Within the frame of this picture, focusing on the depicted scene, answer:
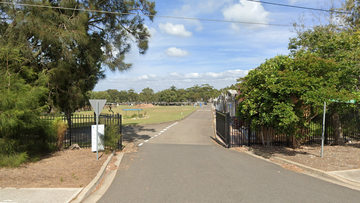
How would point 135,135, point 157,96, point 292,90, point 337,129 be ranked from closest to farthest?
1. point 292,90
2. point 337,129
3. point 135,135
4. point 157,96

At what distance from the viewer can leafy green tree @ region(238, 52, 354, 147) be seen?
317 inches

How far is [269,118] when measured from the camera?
29.1ft

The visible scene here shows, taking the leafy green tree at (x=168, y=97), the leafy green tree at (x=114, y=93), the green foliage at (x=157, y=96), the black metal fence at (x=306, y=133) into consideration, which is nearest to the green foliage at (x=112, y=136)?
the black metal fence at (x=306, y=133)

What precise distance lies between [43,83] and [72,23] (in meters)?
3.06

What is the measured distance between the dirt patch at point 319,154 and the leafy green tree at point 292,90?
104cm

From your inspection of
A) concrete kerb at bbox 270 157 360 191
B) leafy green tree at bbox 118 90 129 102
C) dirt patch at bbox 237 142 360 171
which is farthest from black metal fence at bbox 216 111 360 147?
leafy green tree at bbox 118 90 129 102

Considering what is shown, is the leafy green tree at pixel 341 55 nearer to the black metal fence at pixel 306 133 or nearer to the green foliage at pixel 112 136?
the black metal fence at pixel 306 133

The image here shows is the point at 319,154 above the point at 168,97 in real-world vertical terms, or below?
below

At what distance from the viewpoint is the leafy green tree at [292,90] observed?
8.06 metres

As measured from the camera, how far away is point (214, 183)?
5.94 metres

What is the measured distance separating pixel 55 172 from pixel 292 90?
27.1 ft

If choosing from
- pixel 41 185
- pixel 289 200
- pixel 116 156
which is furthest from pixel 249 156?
pixel 41 185

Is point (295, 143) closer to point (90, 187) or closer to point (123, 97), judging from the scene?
point (90, 187)

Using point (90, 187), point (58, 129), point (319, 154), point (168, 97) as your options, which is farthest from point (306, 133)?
point (168, 97)
